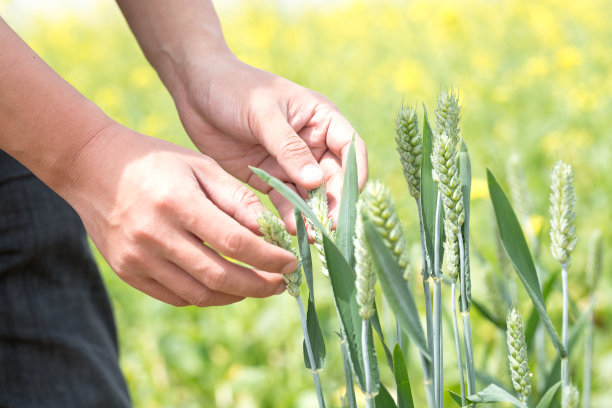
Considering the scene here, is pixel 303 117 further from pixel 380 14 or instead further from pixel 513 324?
pixel 380 14

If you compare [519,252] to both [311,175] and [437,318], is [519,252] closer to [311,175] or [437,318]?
[437,318]

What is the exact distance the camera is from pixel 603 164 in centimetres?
238

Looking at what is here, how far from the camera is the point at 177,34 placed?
3.73ft

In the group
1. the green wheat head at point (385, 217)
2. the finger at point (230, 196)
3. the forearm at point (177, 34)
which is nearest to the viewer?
the green wheat head at point (385, 217)

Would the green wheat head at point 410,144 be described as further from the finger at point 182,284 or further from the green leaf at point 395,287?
the finger at point 182,284

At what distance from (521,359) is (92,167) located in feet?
1.80

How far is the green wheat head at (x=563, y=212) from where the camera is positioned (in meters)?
0.65

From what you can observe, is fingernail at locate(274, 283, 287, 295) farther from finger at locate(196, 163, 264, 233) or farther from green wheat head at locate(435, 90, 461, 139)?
green wheat head at locate(435, 90, 461, 139)

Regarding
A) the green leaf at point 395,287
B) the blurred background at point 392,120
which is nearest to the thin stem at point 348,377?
the green leaf at point 395,287

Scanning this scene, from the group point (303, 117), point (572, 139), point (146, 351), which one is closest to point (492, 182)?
point (303, 117)

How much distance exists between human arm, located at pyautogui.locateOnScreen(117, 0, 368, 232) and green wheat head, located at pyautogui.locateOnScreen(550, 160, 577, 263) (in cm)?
28

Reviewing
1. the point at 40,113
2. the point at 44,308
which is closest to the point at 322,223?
the point at 40,113

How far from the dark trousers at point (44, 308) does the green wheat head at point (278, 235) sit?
649mm

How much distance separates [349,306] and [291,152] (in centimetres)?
28
